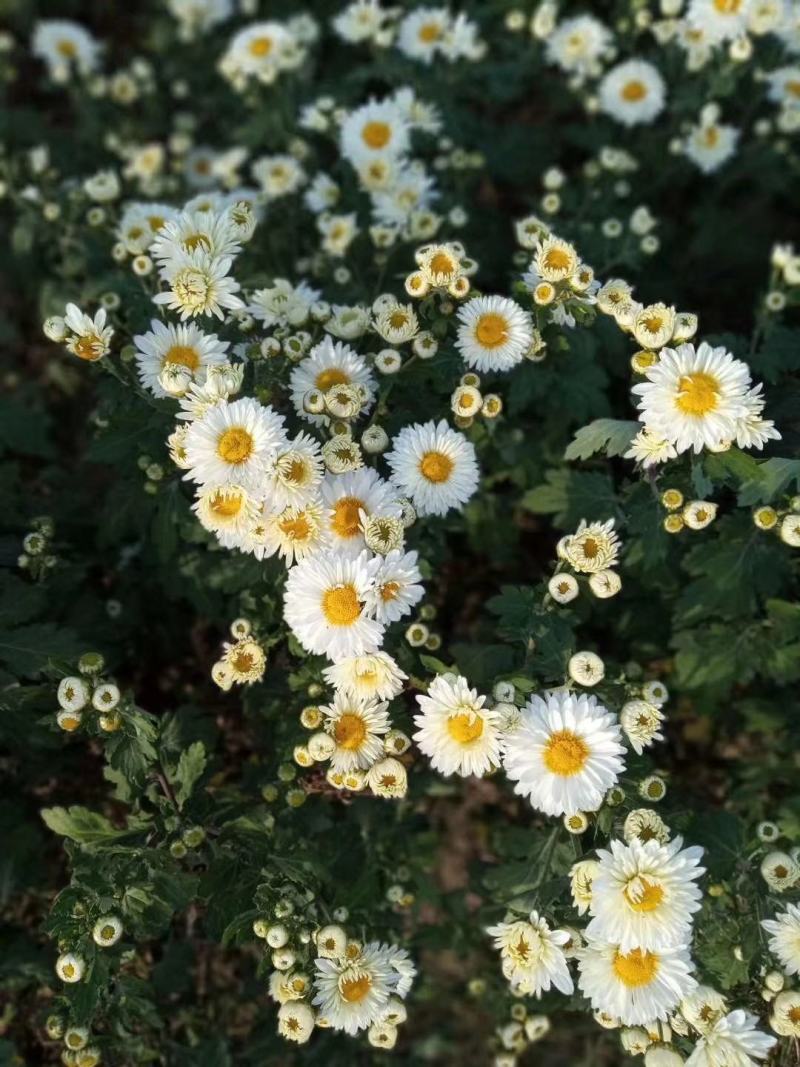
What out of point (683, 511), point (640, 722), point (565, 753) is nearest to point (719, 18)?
point (683, 511)

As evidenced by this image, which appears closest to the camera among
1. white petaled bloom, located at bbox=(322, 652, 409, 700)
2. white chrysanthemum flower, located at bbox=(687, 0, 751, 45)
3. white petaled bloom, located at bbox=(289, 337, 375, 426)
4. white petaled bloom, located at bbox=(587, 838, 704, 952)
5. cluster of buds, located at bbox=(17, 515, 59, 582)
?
white petaled bloom, located at bbox=(587, 838, 704, 952)

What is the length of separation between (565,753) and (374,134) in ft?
10.3

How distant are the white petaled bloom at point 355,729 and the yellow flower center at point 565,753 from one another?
52 cm

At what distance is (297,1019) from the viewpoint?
9.02 ft

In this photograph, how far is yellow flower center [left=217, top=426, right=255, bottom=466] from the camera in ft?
9.12

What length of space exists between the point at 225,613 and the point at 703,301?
3.34m

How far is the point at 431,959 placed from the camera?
4.57m

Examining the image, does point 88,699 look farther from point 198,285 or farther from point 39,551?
point 198,285

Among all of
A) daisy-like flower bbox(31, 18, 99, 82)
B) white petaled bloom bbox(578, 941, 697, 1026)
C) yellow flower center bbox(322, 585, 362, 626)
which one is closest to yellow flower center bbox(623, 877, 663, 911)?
white petaled bloom bbox(578, 941, 697, 1026)

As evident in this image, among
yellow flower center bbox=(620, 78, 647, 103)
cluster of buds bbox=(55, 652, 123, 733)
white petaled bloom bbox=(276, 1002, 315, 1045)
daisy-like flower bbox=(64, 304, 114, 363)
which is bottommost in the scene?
white petaled bloom bbox=(276, 1002, 315, 1045)

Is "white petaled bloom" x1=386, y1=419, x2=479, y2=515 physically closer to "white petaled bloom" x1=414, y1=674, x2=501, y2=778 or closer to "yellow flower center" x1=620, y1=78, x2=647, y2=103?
"white petaled bloom" x1=414, y1=674, x2=501, y2=778

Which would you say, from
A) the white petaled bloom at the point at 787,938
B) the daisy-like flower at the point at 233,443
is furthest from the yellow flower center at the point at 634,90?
the white petaled bloom at the point at 787,938

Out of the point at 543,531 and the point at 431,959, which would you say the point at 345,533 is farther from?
the point at 431,959

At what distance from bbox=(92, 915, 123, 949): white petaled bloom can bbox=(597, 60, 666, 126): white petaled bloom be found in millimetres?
4476
